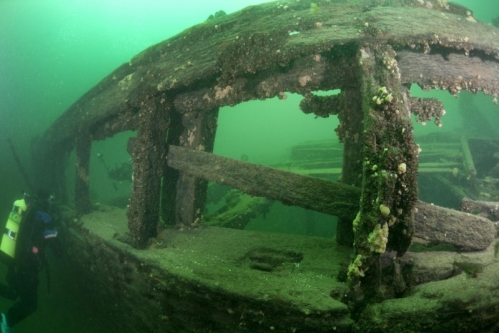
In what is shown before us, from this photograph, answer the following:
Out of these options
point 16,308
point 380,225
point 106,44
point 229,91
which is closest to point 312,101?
point 229,91

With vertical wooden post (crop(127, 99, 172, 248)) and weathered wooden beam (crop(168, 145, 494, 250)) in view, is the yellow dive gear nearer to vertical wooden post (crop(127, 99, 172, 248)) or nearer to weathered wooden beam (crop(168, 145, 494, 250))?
vertical wooden post (crop(127, 99, 172, 248))

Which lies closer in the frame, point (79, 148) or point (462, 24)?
point (462, 24)

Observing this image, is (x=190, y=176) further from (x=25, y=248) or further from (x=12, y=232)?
(x=12, y=232)

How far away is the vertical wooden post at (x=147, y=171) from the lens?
3213 mm

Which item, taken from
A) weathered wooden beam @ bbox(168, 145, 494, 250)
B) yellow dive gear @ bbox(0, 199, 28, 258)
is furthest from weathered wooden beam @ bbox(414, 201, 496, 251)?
yellow dive gear @ bbox(0, 199, 28, 258)

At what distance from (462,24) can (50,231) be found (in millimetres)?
7582

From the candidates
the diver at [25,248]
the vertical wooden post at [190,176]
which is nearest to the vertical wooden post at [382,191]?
the vertical wooden post at [190,176]

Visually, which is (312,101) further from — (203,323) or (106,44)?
(106,44)

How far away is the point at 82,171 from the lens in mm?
5668

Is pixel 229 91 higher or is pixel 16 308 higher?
pixel 229 91

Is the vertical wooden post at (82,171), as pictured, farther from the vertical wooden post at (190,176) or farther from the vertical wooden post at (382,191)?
the vertical wooden post at (382,191)

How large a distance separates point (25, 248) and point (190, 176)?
463 cm

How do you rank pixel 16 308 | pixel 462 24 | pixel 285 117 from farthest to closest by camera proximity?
pixel 285 117, pixel 16 308, pixel 462 24

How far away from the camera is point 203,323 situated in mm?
2264
